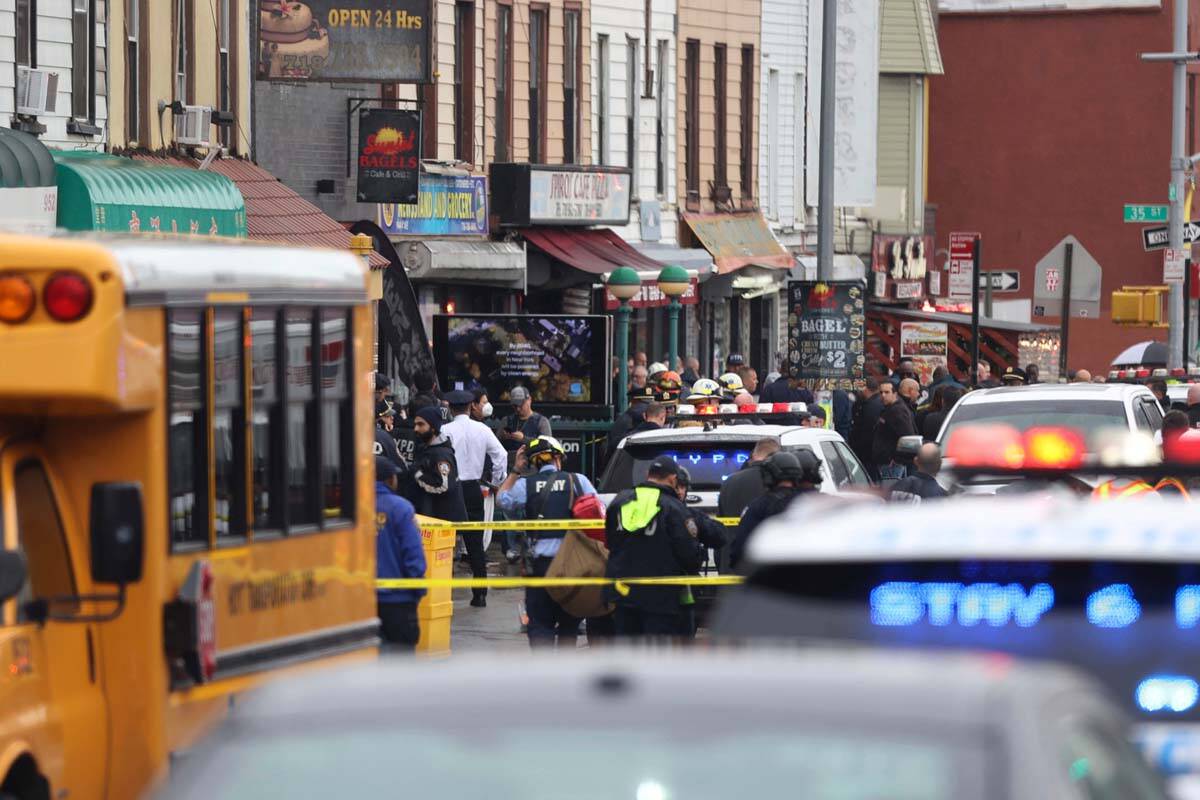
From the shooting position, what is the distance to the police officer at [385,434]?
19266 millimetres

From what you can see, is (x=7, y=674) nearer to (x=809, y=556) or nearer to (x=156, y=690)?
(x=156, y=690)

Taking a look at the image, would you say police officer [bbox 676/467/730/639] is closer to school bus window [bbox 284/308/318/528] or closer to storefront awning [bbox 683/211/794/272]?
school bus window [bbox 284/308/318/528]

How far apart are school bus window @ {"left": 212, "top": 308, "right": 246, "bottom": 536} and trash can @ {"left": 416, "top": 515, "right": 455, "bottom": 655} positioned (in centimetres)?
472

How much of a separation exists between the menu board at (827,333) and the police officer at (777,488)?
50.6ft

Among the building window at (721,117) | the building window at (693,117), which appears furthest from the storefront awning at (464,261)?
the building window at (721,117)

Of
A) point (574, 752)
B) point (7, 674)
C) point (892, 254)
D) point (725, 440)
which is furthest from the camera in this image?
point (892, 254)

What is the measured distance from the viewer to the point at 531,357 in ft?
87.4

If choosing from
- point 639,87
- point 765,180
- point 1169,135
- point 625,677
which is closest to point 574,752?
point 625,677

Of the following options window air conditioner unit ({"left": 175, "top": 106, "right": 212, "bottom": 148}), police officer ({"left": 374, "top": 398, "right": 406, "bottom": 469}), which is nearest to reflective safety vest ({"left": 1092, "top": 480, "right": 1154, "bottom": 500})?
police officer ({"left": 374, "top": 398, "right": 406, "bottom": 469})

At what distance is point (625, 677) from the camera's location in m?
3.69

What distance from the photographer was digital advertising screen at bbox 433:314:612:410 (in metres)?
26.6

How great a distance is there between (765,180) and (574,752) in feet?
146

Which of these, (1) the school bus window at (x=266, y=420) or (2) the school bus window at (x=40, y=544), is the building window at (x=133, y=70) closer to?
(1) the school bus window at (x=266, y=420)

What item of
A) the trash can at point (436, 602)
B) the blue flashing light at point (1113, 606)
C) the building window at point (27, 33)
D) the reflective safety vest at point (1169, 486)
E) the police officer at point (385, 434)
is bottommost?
the trash can at point (436, 602)
